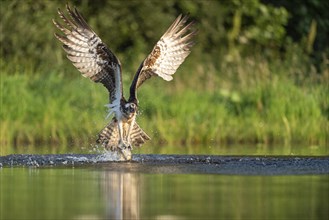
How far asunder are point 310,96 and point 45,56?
4.96 m

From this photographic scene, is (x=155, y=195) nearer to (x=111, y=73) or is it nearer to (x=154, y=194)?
(x=154, y=194)

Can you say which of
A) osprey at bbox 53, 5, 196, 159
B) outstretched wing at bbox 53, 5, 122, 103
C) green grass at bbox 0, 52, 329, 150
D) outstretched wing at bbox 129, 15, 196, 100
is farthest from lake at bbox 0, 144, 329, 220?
green grass at bbox 0, 52, 329, 150

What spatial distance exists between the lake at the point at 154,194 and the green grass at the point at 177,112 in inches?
164

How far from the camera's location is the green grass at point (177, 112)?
1853cm

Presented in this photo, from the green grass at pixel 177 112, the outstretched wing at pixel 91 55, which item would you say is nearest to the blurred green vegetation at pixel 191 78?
the green grass at pixel 177 112

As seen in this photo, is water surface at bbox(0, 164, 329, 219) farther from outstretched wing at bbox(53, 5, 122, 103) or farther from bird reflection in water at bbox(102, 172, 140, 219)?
outstretched wing at bbox(53, 5, 122, 103)

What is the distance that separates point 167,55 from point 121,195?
5.05 m

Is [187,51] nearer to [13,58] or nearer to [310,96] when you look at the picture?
[310,96]

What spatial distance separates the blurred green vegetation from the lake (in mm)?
4442

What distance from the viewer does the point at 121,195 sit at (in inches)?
450

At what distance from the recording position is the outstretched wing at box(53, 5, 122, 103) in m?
15.5

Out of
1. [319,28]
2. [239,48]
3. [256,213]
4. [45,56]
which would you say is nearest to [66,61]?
[45,56]

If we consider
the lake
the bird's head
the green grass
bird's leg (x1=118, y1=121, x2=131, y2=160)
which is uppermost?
the green grass

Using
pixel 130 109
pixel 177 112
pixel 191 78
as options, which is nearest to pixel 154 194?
pixel 130 109
